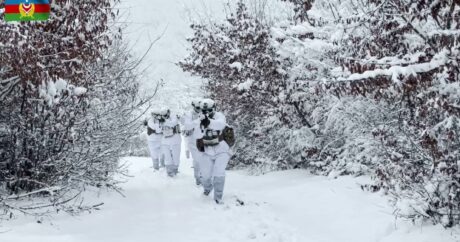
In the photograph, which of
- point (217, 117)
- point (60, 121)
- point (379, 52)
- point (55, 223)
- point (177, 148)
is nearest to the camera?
point (379, 52)

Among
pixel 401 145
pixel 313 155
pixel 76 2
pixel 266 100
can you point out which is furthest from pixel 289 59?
pixel 76 2

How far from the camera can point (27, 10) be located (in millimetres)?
5395

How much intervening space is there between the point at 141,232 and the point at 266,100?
6.85m

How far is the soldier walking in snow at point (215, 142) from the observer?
9258 mm

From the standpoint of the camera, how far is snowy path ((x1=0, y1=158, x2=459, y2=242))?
648cm

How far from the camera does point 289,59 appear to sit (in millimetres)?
12594

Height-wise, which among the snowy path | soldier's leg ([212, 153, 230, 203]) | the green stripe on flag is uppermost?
the green stripe on flag

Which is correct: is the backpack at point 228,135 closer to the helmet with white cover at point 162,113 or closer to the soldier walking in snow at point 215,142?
the soldier walking in snow at point 215,142

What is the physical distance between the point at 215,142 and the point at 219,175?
22.6 inches

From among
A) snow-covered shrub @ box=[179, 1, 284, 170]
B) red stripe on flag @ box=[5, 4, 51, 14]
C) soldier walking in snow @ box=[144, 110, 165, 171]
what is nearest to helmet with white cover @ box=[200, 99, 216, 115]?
snow-covered shrub @ box=[179, 1, 284, 170]

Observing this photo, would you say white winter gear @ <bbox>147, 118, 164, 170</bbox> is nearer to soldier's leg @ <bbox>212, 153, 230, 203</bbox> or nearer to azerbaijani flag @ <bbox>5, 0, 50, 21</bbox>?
soldier's leg @ <bbox>212, 153, 230, 203</bbox>

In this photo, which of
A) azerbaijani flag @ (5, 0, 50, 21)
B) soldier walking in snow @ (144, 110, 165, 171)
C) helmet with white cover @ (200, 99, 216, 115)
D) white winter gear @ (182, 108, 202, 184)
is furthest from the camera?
soldier walking in snow @ (144, 110, 165, 171)

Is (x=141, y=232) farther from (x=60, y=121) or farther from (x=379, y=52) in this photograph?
(x=379, y=52)

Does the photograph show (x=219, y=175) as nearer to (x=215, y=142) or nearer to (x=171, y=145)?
(x=215, y=142)
